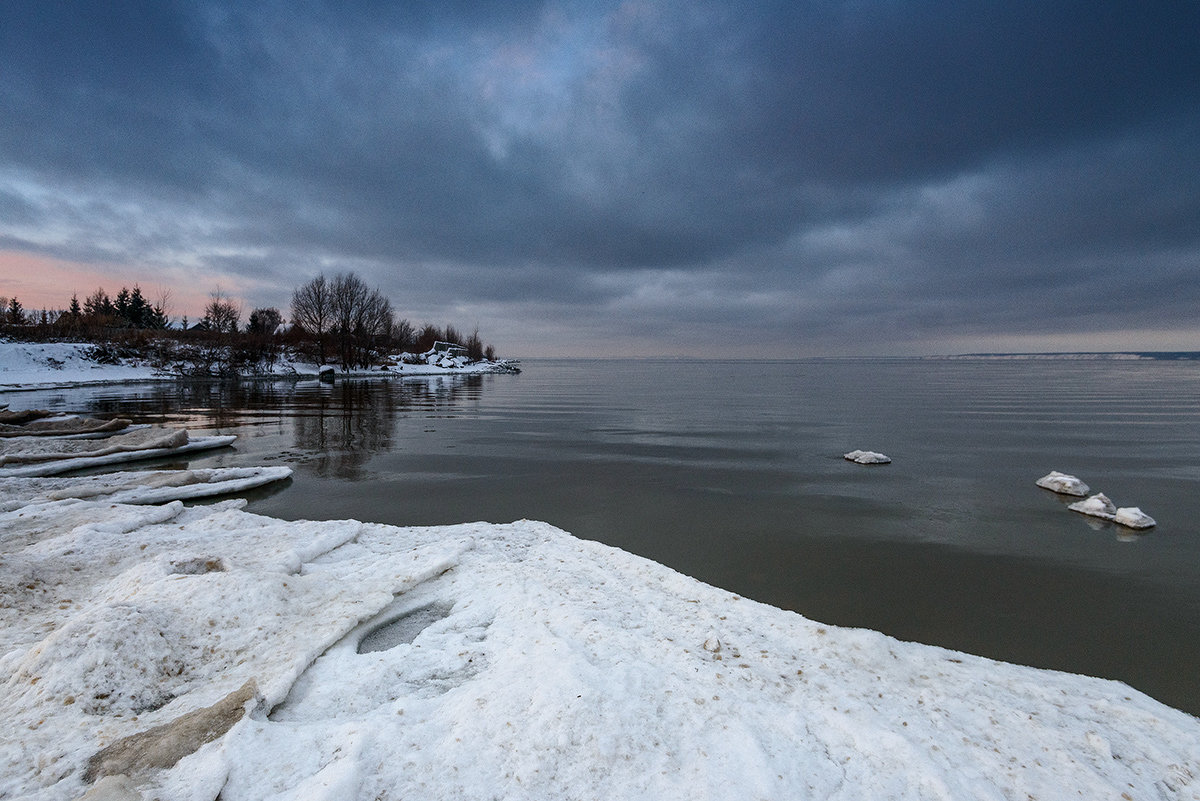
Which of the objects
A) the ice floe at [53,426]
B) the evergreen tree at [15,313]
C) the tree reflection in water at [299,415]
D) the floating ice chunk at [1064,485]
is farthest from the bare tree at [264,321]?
the floating ice chunk at [1064,485]

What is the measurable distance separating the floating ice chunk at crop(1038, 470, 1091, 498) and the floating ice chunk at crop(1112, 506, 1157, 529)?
142cm

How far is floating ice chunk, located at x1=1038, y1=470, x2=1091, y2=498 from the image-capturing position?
8.98 m

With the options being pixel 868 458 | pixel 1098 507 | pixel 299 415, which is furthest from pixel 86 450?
pixel 1098 507

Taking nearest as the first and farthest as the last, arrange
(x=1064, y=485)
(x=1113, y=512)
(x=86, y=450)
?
(x=1113, y=512)
(x=1064, y=485)
(x=86, y=450)

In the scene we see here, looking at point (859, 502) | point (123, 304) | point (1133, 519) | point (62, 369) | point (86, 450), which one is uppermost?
point (123, 304)

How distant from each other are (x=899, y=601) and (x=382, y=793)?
5.05m

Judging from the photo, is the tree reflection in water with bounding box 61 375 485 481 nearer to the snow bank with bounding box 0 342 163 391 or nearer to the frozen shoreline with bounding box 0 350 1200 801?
the snow bank with bounding box 0 342 163 391

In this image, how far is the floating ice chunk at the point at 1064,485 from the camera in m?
8.98

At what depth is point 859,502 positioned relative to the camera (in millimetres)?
8695

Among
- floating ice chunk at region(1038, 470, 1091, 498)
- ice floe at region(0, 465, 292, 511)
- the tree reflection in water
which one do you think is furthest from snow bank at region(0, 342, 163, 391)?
floating ice chunk at region(1038, 470, 1091, 498)

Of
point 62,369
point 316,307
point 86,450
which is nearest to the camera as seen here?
point 86,450

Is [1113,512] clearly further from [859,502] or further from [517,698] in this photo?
[517,698]

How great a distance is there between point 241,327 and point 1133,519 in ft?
267

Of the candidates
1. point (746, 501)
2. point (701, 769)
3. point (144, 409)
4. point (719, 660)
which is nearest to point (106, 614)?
point (701, 769)
